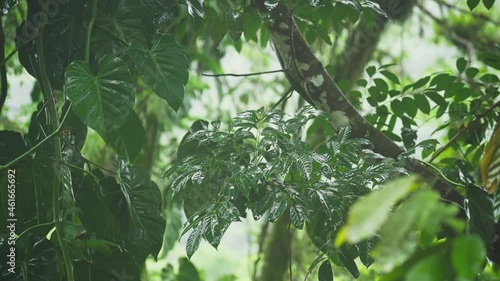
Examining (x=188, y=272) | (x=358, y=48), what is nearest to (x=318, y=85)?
(x=188, y=272)

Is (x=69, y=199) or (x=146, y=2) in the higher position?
(x=146, y=2)

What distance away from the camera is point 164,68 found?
0.97 meters

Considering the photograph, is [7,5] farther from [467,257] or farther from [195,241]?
[467,257]

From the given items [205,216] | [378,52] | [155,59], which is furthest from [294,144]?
[378,52]

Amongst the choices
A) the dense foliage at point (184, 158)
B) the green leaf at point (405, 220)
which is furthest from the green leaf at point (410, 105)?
the green leaf at point (405, 220)

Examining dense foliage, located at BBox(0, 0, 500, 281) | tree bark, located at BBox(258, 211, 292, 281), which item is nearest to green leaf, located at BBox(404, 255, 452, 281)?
dense foliage, located at BBox(0, 0, 500, 281)

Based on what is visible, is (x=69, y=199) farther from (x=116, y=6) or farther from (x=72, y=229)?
(x=116, y=6)

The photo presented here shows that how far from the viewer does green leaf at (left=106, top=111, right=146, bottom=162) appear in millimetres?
1147

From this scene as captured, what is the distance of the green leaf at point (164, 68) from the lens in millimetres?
958

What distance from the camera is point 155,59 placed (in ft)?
3.20

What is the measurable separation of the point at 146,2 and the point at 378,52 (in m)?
1.91

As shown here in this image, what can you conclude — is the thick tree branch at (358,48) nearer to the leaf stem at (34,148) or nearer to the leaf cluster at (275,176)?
the leaf cluster at (275,176)

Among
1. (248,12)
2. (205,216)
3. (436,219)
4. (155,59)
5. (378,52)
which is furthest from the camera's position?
(378,52)

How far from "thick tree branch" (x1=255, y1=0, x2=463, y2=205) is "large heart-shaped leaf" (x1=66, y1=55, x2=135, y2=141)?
0.36 m
